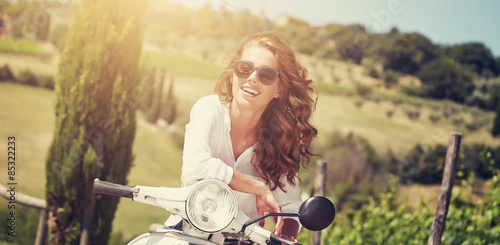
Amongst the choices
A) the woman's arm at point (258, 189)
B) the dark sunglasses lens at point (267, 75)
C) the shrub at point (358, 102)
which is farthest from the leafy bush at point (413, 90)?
the woman's arm at point (258, 189)

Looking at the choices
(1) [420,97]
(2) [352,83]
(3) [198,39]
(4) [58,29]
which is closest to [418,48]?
(1) [420,97]

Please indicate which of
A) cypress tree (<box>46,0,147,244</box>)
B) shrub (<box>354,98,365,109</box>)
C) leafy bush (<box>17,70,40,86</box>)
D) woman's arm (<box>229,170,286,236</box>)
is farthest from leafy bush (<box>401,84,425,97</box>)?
woman's arm (<box>229,170,286,236</box>)

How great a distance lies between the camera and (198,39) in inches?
401

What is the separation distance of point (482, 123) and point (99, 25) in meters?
10.1

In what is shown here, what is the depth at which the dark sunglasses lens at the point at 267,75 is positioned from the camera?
1545mm

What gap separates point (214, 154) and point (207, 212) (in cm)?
56

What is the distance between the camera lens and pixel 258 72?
60.6 inches

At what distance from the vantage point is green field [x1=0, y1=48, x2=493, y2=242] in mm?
6453

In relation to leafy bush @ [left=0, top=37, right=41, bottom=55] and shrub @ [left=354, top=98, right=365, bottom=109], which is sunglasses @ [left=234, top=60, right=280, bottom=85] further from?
shrub @ [left=354, top=98, right=365, bottom=109]

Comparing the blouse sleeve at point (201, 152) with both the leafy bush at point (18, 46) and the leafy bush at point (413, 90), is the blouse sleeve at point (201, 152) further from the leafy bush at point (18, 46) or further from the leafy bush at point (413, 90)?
the leafy bush at point (413, 90)

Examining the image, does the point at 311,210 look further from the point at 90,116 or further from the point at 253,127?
the point at 90,116

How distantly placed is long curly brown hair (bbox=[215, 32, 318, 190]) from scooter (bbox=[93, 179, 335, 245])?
1.72 ft

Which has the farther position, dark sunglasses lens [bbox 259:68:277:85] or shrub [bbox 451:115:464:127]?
shrub [bbox 451:115:464:127]

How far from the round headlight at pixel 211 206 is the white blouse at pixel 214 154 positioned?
129 mm
